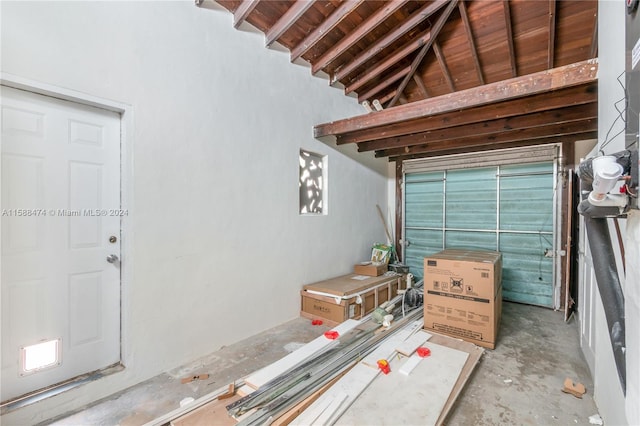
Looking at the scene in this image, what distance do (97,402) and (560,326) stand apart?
15.2ft

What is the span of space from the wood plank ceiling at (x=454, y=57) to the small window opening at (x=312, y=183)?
0.37 m

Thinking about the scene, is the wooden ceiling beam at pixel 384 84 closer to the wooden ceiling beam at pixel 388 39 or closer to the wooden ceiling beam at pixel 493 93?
the wooden ceiling beam at pixel 388 39

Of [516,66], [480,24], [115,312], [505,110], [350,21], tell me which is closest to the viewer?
[115,312]

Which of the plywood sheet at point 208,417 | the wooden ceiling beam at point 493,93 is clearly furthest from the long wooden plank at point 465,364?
the wooden ceiling beam at point 493,93

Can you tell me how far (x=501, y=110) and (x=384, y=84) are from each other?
1.89 m

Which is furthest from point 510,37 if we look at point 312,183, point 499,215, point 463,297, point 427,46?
point 463,297

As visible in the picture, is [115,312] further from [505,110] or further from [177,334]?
[505,110]

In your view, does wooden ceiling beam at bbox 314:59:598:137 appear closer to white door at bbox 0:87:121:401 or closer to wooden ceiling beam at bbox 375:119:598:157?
wooden ceiling beam at bbox 375:119:598:157

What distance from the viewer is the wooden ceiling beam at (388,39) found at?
2688 mm

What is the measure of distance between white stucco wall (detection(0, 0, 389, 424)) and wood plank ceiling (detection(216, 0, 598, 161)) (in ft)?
1.50

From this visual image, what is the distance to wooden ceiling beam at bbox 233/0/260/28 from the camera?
241 centimetres

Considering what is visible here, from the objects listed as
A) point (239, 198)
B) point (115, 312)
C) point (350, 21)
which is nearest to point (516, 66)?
point (350, 21)

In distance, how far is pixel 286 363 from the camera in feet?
6.77

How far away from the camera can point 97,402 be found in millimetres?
1828
